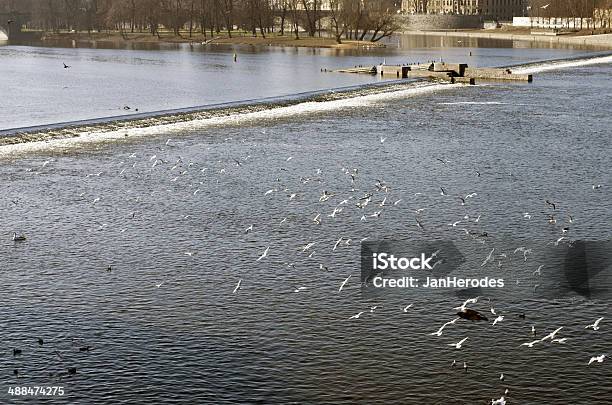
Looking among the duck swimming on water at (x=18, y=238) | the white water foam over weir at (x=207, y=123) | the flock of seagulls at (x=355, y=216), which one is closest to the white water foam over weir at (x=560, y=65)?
the white water foam over weir at (x=207, y=123)

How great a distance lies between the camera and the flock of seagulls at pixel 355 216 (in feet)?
64.1

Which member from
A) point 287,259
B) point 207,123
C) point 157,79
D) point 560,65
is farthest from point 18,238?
point 560,65

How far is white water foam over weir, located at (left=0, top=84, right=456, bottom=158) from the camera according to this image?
43.8 metres

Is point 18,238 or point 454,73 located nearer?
point 18,238

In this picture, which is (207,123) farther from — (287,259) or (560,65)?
(560,65)

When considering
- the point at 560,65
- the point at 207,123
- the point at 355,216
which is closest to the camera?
the point at 355,216

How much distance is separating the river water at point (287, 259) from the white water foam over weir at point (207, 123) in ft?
1.19

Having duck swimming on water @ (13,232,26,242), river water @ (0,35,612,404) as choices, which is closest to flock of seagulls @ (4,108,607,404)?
duck swimming on water @ (13,232,26,242)

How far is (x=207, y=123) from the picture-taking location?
174ft

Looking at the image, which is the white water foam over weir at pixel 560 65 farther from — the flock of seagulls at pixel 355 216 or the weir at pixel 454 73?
the flock of seagulls at pixel 355 216

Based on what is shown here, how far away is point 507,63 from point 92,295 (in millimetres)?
98244

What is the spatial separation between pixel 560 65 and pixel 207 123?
65.9 metres

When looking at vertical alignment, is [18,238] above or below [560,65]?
above

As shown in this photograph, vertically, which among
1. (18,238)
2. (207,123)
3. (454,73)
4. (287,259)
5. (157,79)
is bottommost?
(287,259)
